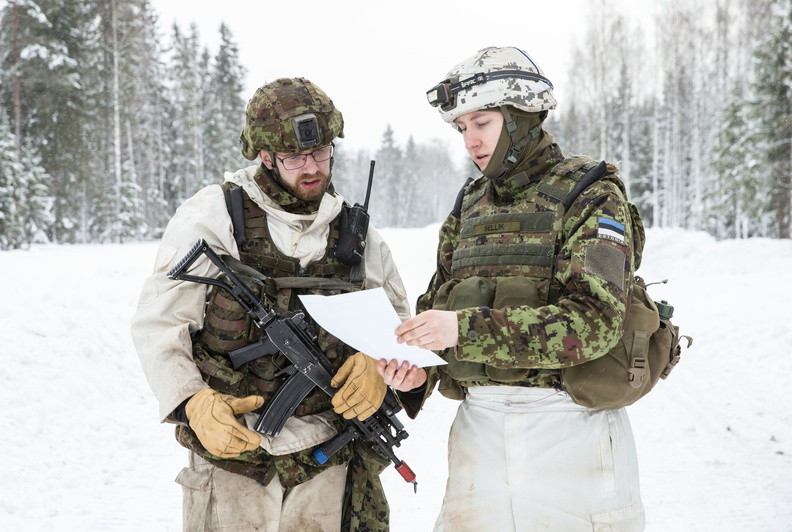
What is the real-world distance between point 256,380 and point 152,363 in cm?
45

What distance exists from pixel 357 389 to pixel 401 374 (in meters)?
0.33

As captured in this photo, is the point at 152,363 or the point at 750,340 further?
the point at 750,340

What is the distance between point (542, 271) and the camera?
2.25 m

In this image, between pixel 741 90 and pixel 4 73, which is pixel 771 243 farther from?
pixel 4 73

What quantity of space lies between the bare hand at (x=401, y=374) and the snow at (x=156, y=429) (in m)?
1.84

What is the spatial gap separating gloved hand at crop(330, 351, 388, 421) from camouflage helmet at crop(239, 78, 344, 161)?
1003mm

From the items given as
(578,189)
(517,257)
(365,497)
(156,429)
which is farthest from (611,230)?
(156,429)

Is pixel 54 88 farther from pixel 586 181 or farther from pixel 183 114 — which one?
pixel 586 181

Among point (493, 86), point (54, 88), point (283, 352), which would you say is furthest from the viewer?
point (54, 88)

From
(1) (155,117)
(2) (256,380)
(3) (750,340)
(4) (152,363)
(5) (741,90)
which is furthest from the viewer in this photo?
(1) (155,117)

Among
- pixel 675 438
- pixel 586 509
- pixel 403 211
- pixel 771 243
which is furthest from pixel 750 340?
pixel 403 211

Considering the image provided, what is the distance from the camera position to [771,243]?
15.9m

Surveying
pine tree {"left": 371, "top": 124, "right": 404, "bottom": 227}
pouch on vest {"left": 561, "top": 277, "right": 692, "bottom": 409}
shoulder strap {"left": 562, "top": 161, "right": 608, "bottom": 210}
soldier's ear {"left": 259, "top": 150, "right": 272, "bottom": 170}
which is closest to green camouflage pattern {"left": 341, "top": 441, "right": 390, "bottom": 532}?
pouch on vest {"left": 561, "top": 277, "right": 692, "bottom": 409}

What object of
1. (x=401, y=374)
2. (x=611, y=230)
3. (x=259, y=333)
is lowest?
(x=401, y=374)
